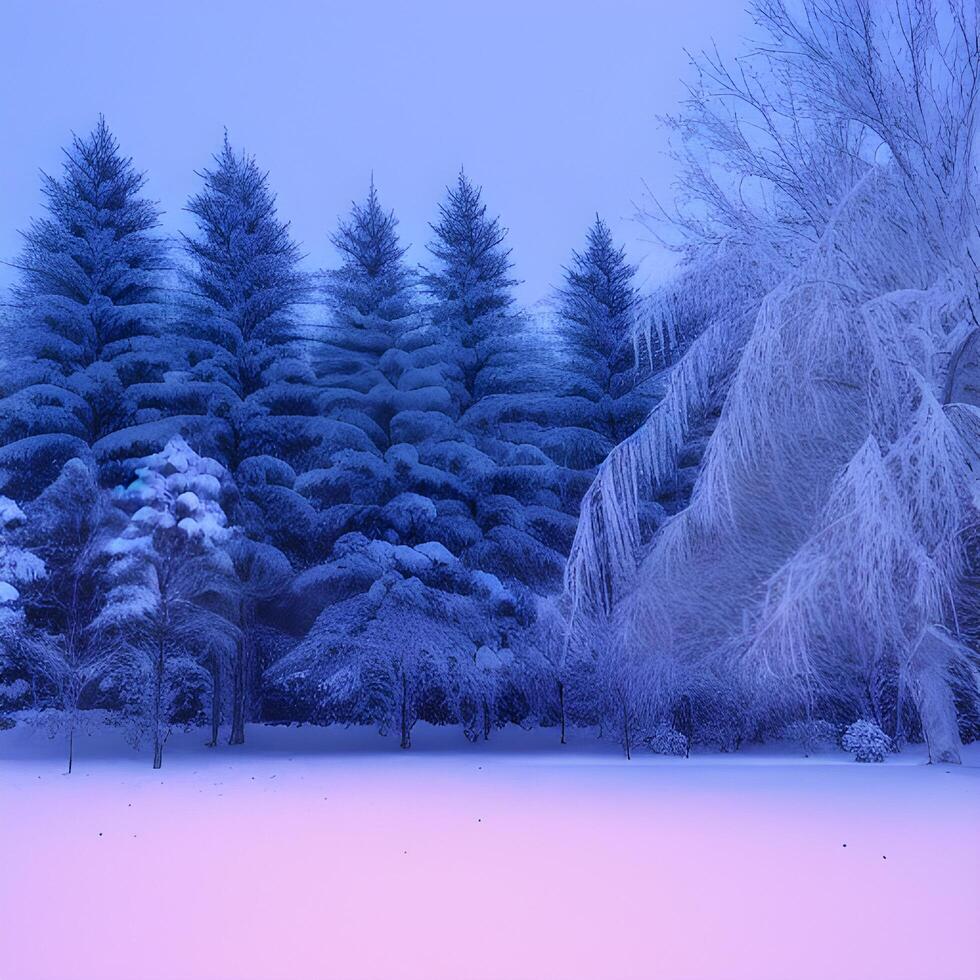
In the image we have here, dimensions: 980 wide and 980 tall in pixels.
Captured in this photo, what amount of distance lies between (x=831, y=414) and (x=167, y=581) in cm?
877

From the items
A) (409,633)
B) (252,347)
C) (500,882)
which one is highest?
(252,347)

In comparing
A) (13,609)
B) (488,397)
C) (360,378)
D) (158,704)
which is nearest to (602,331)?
(488,397)

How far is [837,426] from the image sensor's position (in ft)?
29.0

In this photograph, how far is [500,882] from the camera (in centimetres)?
412

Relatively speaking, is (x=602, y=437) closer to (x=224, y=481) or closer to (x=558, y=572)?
(x=558, y=572)

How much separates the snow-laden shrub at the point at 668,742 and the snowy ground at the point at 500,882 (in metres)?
5.20

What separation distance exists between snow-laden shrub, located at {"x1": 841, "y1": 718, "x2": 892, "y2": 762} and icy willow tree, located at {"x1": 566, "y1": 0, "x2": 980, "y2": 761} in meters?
1.25

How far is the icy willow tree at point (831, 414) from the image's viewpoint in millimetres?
6938

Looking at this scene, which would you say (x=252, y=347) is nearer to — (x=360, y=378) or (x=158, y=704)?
(x=360, y=378)

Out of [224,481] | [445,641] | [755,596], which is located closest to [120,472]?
[224,481]

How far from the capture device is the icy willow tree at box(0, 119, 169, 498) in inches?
614

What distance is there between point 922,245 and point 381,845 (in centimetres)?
716

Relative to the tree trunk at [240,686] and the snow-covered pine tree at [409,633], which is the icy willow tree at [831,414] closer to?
the snow-covered pine tree at [409,633]

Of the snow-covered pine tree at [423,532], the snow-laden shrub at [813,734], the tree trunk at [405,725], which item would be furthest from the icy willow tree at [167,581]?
the snow-laden shrub at [813,734]
